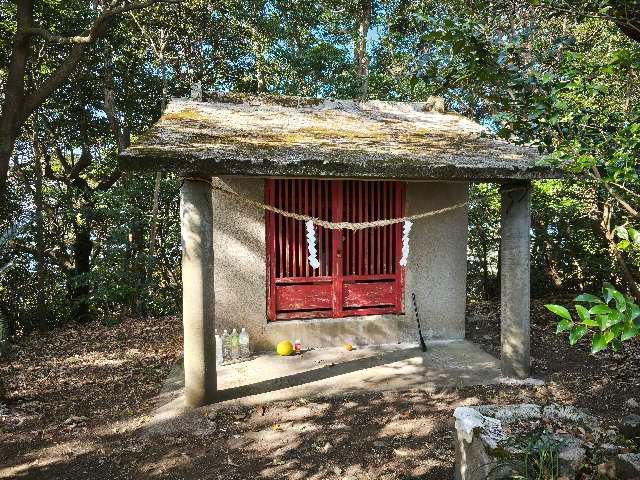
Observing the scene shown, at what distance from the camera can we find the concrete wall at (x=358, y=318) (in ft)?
20.4

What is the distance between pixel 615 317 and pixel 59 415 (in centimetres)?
532

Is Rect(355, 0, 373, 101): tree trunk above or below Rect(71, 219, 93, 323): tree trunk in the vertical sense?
above

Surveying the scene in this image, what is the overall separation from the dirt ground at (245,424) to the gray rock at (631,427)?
1.29 metres

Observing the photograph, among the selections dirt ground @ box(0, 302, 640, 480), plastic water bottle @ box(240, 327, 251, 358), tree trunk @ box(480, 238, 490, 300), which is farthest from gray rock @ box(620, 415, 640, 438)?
tree trunk @ box(480, 238, 490, 300)

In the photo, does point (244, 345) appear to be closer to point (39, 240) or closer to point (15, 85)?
point (15, 85)

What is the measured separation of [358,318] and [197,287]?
9.50ft

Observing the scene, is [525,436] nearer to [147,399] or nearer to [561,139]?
[561,139]

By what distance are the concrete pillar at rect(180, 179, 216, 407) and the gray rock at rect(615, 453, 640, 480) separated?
11.8ft

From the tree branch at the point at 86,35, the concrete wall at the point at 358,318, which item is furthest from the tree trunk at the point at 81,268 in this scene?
the concrete wall at the point at 358,318

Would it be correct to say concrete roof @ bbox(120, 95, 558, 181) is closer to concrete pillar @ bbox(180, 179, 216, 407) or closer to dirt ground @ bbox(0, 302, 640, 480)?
concrete pillar @ bbox(180, 179, 216, 407)

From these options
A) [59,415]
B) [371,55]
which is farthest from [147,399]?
[371,55]

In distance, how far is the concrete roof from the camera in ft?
13.8

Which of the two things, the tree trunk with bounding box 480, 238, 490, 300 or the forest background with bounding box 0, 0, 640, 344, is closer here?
the forest background with bounding box 0, 0, 640, 344

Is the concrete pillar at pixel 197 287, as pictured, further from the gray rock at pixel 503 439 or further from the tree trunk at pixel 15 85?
the tree trunk at pixel 15 85
